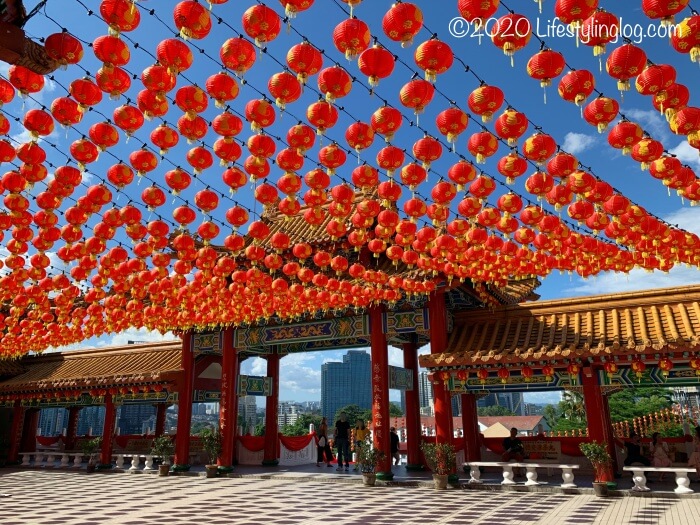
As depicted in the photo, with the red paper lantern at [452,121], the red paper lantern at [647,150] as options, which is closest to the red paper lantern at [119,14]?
the red paper lantern at [452,121]

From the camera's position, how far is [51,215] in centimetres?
871

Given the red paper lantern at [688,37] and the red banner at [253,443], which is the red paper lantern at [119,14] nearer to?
the red paper lantern at [688,37]

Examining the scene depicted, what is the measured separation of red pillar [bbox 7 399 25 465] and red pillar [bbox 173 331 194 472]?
29.0 feet

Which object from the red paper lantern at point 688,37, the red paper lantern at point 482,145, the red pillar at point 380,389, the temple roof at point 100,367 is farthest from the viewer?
the temple roof at point 100,367

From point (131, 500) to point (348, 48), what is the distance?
10533 mm

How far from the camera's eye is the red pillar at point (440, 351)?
13.0 metres

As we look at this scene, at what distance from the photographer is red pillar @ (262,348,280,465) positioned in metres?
18.5

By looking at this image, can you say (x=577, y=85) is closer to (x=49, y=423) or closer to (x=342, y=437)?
(x=342, y=437)

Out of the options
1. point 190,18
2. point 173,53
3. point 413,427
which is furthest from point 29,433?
point 190,18

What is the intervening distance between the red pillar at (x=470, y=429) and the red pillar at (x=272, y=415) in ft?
22.3

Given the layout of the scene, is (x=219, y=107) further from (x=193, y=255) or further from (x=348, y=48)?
(x=193, y=255)

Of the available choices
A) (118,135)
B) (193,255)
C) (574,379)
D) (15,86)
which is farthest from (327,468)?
(15,86)

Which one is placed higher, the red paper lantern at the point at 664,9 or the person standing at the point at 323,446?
the red paper lantern at the point at 664,9

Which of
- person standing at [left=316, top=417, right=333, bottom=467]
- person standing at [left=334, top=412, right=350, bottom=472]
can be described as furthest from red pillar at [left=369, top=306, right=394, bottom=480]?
person standing at [left=316, top=417, right=333, bottom=467]
